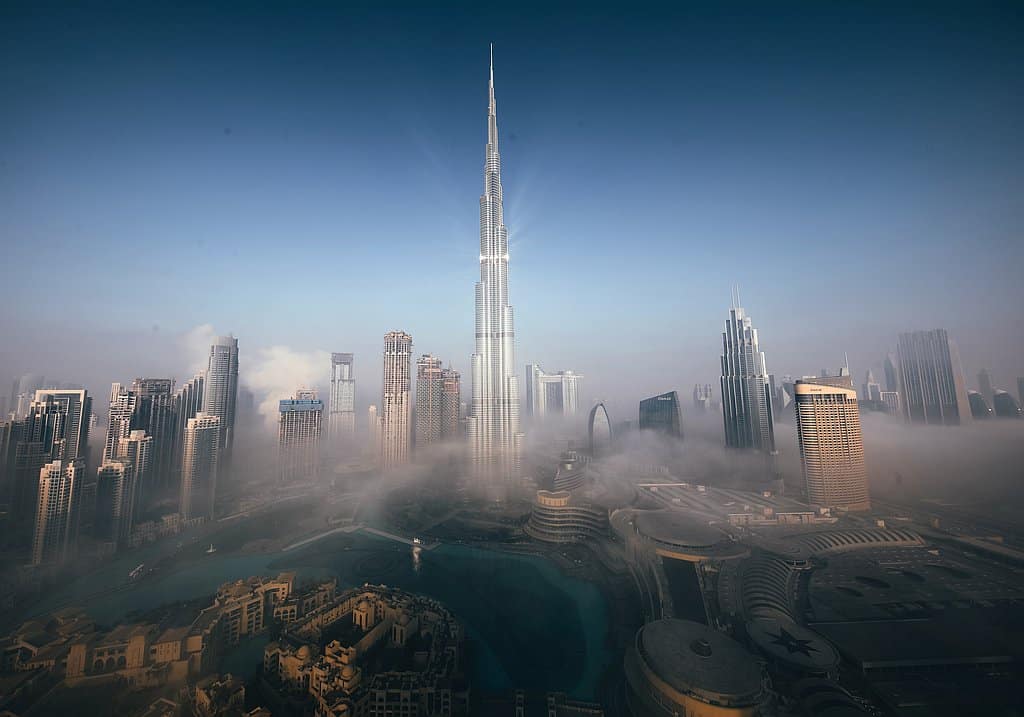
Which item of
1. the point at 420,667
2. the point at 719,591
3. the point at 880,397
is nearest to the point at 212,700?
the point at 420,667

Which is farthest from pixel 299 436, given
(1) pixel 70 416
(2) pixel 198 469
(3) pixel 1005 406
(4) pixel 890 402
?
(4) pixel 890 402

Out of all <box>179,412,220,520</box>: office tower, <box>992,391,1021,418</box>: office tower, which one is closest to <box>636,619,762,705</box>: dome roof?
<box>179,412,220,520</box>: office tower

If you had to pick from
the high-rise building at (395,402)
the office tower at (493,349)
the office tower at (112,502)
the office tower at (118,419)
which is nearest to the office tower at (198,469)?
the office tower at (118,419)

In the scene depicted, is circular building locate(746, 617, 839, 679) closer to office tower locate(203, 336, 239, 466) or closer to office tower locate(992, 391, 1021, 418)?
office tower locate(992, 391, 1021, 418)

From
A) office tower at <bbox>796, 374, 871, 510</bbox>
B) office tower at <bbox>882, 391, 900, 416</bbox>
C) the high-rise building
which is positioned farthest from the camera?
the high-rise building

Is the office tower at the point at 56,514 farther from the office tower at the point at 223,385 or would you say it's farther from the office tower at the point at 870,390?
the office tower at the point at 870,390

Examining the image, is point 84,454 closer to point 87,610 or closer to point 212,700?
point 87,610
